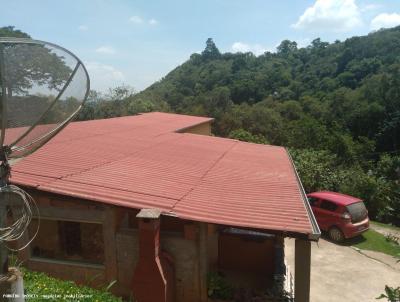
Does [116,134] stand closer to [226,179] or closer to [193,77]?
[226,179]

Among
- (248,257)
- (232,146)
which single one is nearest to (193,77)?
(232,146)

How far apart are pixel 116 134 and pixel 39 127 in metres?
9.26

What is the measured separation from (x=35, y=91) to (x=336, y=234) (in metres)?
11.9

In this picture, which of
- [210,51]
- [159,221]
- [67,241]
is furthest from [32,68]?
[210,51]

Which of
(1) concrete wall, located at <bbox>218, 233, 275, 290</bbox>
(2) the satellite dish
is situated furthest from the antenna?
(1) concrete wall, located at <bbox>218, 233, 275, 290</bbox>

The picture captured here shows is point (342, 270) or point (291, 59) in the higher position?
point (291, 59)

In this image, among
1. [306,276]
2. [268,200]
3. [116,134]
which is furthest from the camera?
[116,134]

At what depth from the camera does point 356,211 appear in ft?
41.9

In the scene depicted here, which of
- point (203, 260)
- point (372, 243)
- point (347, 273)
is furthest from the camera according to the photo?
point (372, 243)

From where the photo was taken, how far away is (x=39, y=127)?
353 cm

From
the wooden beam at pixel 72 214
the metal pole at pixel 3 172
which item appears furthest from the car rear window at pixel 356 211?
the metal pole at pixel 3 172

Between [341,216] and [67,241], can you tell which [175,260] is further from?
[341,216]

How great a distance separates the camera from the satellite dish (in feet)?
10.2

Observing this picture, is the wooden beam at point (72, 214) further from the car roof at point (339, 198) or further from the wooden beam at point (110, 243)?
Answer: the car roof at point (339, 198)
